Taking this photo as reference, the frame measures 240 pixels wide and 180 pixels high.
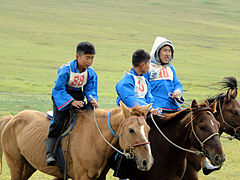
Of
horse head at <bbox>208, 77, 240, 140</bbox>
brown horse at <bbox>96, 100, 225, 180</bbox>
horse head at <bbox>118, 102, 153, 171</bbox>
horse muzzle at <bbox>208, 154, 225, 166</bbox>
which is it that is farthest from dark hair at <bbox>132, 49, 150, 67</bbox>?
horse muzzle at <bbox>208, 154, 225, 166</bbox>

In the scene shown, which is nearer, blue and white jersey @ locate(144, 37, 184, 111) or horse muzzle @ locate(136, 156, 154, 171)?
horse muzzle @ locate(136, 156, 154, 171)

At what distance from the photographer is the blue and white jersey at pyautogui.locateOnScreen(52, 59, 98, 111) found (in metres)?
6.16

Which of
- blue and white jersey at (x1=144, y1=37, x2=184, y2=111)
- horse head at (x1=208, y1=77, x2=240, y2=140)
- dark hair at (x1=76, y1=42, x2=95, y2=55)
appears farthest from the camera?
horse head at (x1=208, y1=77, x2=240, y2=140)

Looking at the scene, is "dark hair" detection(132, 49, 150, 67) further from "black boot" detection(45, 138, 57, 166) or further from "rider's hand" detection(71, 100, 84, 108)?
"black boot" detection(45, 138, 57, 166)

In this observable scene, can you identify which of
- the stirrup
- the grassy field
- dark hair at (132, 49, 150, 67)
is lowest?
the grassy field

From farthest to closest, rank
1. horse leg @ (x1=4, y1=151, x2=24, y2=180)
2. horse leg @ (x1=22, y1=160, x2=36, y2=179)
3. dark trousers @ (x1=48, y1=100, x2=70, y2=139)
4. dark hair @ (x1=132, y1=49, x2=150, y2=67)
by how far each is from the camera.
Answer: horse leg @ (x1=22, y1=160, x2=36, y2=179) → horse leg @ (x1=4, y1=151, x2=24, y2=180) → dark hair @ (x1=132, y1=49, x2=150, y2=67) → dark trousers @ (x1=48, y1=100, x2=70, y2=139)

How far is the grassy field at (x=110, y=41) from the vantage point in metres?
26.2

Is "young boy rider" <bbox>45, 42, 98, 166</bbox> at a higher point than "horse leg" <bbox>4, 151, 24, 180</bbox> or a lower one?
higher

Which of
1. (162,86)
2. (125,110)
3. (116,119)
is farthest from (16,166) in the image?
(162,86)

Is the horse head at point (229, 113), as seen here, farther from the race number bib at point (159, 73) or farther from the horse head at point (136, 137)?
the horse head at point (136, 137)

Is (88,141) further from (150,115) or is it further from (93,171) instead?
(150,115)

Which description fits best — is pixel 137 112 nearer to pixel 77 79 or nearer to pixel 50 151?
pixel 77 79

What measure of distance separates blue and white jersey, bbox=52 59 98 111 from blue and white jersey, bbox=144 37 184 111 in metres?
1.18

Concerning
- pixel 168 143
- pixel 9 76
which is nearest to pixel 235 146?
pixel 168 143
